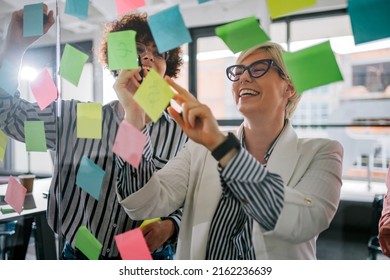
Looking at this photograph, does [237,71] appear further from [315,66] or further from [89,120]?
[89,120]

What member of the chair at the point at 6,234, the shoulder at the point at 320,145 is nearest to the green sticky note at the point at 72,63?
the shoulder at the point at 320,145

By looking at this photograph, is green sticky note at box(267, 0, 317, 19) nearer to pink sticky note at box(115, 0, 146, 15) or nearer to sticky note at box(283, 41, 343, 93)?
sticky note at box(283, 41, 343, 93)

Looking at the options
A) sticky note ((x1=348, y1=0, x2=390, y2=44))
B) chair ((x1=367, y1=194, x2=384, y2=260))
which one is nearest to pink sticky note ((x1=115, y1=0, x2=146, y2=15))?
sticky note ((x1=348, y1=0, x2=390, y2=44))

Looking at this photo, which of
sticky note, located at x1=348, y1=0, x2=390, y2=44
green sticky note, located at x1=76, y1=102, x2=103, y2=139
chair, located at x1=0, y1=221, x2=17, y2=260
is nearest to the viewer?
sticky note, located at x1=348, y1=0, x2=390, y2=44

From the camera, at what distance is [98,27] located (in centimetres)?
94

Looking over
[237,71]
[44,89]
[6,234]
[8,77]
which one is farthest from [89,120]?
[6,234]

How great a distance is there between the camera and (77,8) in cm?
97

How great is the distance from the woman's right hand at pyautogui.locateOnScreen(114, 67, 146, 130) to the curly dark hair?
0.11 feet

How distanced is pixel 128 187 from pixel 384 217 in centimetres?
59

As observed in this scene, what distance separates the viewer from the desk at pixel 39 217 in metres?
1.08

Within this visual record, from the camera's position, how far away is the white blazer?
742mm

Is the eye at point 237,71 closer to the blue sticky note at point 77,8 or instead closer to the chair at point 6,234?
the blue sticky note at point 77,8

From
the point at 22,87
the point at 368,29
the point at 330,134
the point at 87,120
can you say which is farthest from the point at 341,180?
the point at 22,87
